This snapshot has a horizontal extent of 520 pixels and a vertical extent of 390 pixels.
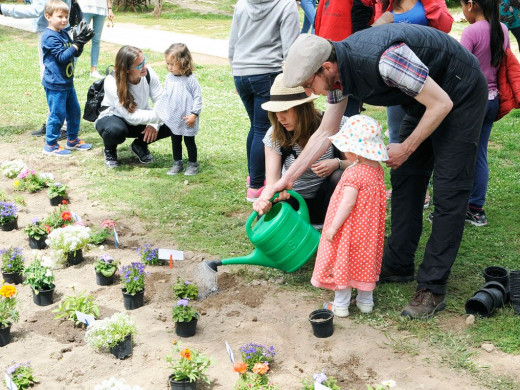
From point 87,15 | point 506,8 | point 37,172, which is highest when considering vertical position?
point 506,8

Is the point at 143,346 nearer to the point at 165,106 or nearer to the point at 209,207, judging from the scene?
the point at 209,207

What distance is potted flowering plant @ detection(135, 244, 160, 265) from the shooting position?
4746 mm

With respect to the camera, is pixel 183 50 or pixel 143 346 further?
pixel 183 50

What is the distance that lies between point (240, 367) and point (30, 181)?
13.0 feet

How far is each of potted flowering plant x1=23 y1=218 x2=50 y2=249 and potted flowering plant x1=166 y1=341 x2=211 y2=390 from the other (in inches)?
88.9

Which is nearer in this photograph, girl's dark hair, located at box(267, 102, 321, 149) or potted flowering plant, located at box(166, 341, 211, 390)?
potted flowering plant, located at box(166, 341, 211, 390)

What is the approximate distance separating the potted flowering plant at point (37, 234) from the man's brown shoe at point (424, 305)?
286 centimetres

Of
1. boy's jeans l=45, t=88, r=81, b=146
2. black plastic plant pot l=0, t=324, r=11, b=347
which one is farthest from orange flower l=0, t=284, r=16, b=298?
boy's jeans l=45, t=88, r=81, b=146

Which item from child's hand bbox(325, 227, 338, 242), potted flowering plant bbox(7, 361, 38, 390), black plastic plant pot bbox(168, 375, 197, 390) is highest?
child's hand bbox(325, 227, 338, 242)

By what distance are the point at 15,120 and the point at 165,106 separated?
3433 mm

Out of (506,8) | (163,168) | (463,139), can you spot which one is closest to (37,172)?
(163,168)

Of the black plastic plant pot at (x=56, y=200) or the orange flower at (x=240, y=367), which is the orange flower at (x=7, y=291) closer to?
the orange flower at (x=240, y=367)

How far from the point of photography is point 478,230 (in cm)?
511

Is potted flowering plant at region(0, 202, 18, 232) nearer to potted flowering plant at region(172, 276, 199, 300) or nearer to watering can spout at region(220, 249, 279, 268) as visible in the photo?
potted flowering plant at region(172, 276, 199, 300)
